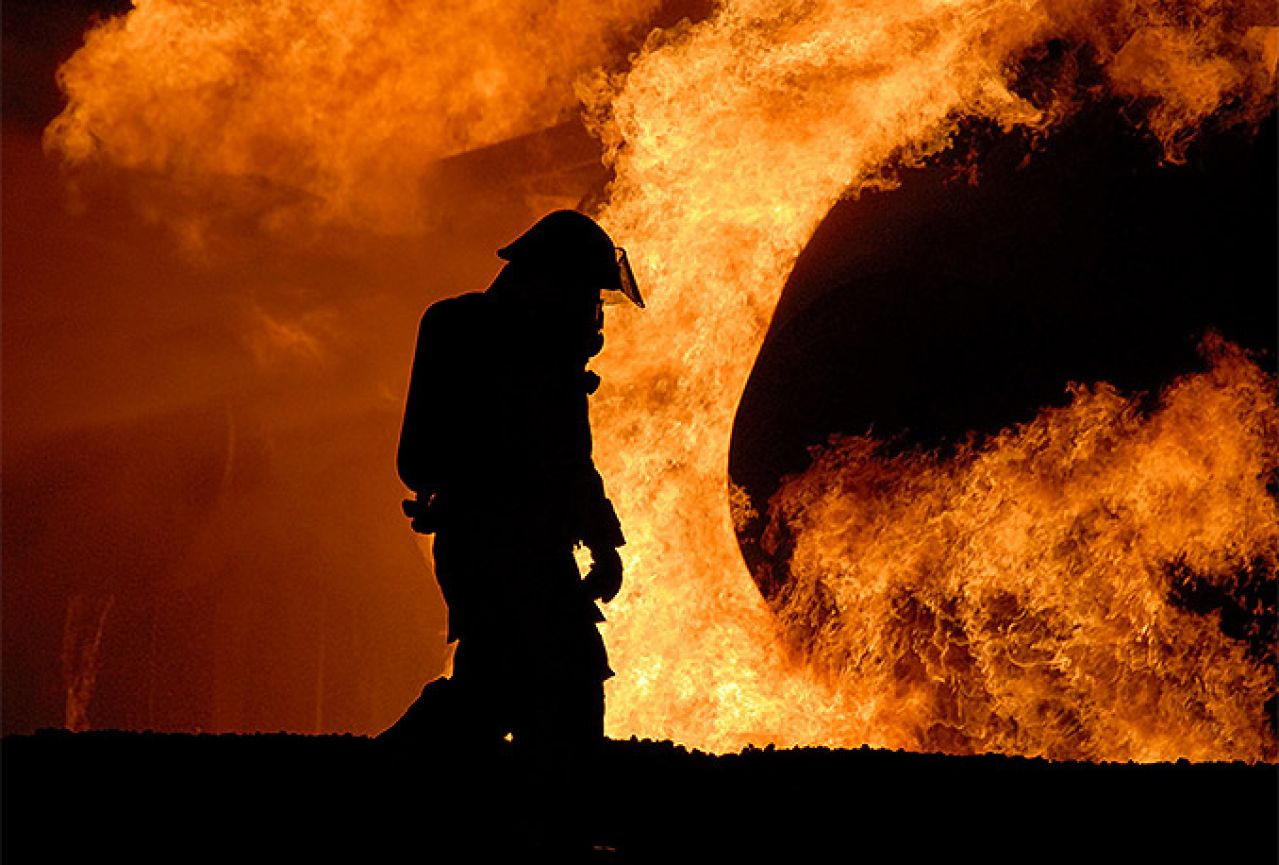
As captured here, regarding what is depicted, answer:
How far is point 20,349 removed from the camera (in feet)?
28.9

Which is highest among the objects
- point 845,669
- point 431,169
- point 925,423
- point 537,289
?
point 431,169

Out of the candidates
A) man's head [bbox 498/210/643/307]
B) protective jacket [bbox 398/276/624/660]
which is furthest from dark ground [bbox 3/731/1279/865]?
man's head [bbox 498/210/643/307]

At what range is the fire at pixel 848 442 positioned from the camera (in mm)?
6367

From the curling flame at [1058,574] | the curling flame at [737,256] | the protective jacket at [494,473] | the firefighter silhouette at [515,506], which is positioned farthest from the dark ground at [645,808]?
the curling flame at [737,256]

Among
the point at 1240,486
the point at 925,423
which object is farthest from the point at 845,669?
the point at 1240,486

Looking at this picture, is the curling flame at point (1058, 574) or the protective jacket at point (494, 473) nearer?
the protective jacket at point (494, 473)

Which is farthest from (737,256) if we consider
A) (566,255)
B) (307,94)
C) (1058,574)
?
(566,255)

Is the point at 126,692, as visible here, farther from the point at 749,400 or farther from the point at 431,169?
the point at 749,400

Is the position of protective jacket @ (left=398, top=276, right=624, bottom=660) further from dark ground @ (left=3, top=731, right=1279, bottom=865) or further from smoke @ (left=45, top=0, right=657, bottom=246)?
smoke @ (left=45, top=0, right=657, bottom=246)

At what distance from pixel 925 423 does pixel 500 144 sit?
4.16 metres

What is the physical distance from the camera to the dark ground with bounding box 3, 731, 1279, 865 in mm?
2941

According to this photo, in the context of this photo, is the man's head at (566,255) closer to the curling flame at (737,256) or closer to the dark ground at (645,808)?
the dark ground at (645,808)

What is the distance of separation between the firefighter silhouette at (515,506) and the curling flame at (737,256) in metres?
3.44

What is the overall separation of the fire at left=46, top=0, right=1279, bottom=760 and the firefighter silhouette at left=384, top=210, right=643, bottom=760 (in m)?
3.24
